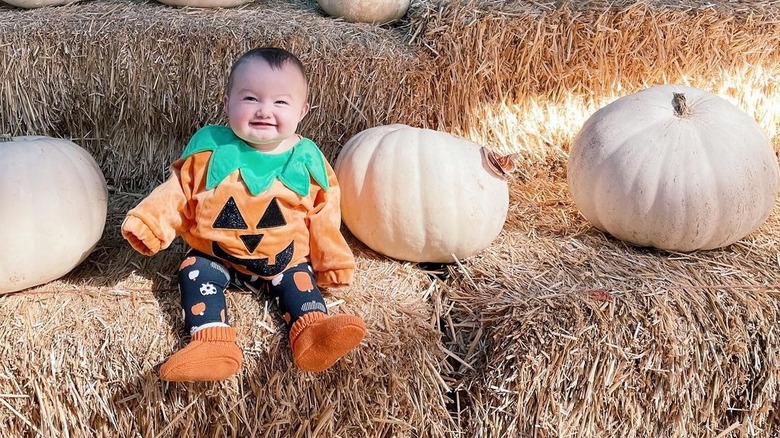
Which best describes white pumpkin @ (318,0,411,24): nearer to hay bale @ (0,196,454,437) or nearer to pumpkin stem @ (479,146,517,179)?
pumpkin stem @ (479,146,517,179)

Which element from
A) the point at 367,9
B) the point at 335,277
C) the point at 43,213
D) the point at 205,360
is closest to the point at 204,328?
the point at 205,360

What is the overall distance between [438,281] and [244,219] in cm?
57

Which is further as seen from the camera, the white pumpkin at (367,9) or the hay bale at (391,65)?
the white pumpkin at (367,9)

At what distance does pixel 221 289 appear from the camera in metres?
1.82

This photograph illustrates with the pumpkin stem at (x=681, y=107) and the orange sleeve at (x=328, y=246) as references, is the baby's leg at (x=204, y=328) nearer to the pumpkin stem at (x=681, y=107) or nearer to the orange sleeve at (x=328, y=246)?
the orange sleeve at (x=328, y=246)

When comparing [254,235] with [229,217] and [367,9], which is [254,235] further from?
[367,9]

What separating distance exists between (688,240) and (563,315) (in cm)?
56

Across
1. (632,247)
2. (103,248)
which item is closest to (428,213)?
(632,247)

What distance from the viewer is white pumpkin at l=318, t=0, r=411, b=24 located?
8.86ft

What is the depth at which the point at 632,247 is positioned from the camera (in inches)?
87.0

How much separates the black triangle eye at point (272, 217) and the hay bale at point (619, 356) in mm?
500

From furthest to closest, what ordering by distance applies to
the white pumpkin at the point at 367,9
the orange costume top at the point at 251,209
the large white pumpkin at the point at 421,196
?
the white pumpkin at the point at 367,9 < the large white pumpkin at the point at 421,196 < the orange costume top at the point at 251,209

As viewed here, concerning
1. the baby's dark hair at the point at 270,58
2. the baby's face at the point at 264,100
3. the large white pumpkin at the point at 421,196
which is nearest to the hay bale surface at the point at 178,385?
the large white pumpkin at the point at 421,196

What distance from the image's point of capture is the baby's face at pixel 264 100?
1.79 m
